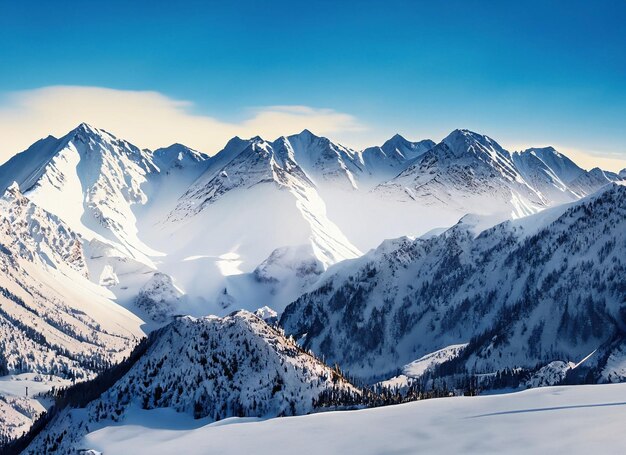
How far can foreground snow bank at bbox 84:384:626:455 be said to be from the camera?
103562mm

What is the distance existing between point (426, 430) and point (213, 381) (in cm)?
7778

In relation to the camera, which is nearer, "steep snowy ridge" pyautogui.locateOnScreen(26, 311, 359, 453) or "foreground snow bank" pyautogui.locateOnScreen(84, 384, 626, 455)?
"foreground snow bank" pyautogui.locateOnScreen(84, 384, 626, 455)

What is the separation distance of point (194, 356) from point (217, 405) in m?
17.0

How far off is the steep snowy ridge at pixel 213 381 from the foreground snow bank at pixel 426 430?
8414mm

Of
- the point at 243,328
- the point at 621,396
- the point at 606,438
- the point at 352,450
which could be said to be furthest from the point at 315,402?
the point at 606,438

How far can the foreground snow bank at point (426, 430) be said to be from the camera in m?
104

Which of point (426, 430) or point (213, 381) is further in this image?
point (213, 381)

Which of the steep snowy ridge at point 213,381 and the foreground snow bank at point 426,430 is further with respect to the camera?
the steep snowy ridge at point 213,381

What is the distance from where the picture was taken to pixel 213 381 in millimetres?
A: 184750

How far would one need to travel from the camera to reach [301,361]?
634ft

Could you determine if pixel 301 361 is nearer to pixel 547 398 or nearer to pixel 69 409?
pixel 69 409

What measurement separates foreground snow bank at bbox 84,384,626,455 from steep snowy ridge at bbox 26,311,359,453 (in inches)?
331

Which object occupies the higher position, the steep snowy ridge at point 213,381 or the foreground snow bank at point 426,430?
the steep snowy ridge at point 213,381

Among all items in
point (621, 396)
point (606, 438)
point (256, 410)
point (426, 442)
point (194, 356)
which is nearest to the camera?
point (606, 438)
